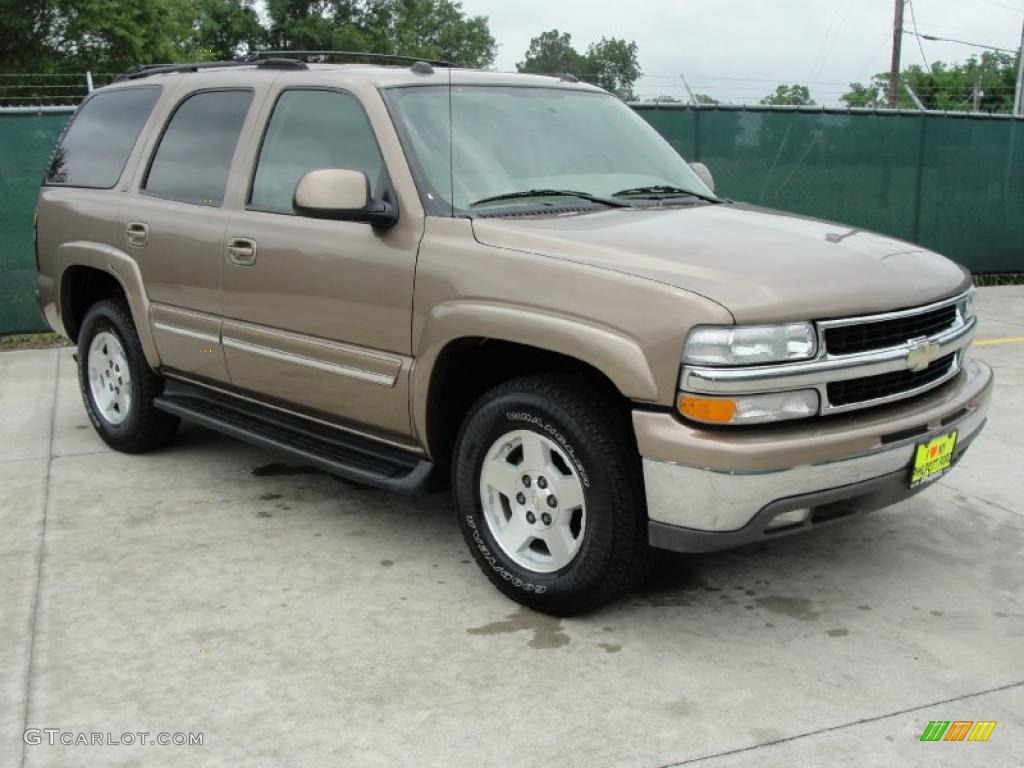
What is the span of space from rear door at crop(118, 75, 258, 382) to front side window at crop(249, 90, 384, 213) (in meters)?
0.23

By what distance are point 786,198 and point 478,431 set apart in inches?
327

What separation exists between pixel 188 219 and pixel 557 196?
188 cm

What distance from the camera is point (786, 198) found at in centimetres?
1131

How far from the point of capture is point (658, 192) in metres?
4.61

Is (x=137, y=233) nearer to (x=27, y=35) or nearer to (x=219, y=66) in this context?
(x=219, y=66)

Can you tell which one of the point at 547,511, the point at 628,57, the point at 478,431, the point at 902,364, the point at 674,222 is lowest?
the point at 547,511

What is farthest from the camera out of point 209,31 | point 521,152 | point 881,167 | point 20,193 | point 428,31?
point 428,31

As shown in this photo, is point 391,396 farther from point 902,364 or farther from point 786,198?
point 786,198

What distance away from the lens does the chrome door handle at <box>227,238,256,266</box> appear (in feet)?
15.4

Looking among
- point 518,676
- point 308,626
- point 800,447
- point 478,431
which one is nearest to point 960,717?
point 800,447

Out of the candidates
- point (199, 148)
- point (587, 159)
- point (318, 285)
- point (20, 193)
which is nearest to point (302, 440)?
point (318, 285)

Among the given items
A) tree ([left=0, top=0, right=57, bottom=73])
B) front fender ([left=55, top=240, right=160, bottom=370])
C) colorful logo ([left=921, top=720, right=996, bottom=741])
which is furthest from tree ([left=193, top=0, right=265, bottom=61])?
colorful logo ([left=921, top=720, right=996, bottom=741])

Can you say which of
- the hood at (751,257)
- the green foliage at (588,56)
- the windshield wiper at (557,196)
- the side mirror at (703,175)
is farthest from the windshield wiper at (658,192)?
the green foliage at (588,56)

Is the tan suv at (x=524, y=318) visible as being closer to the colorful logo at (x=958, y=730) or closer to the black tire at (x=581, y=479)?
the black tire at (x=581, y=479)
